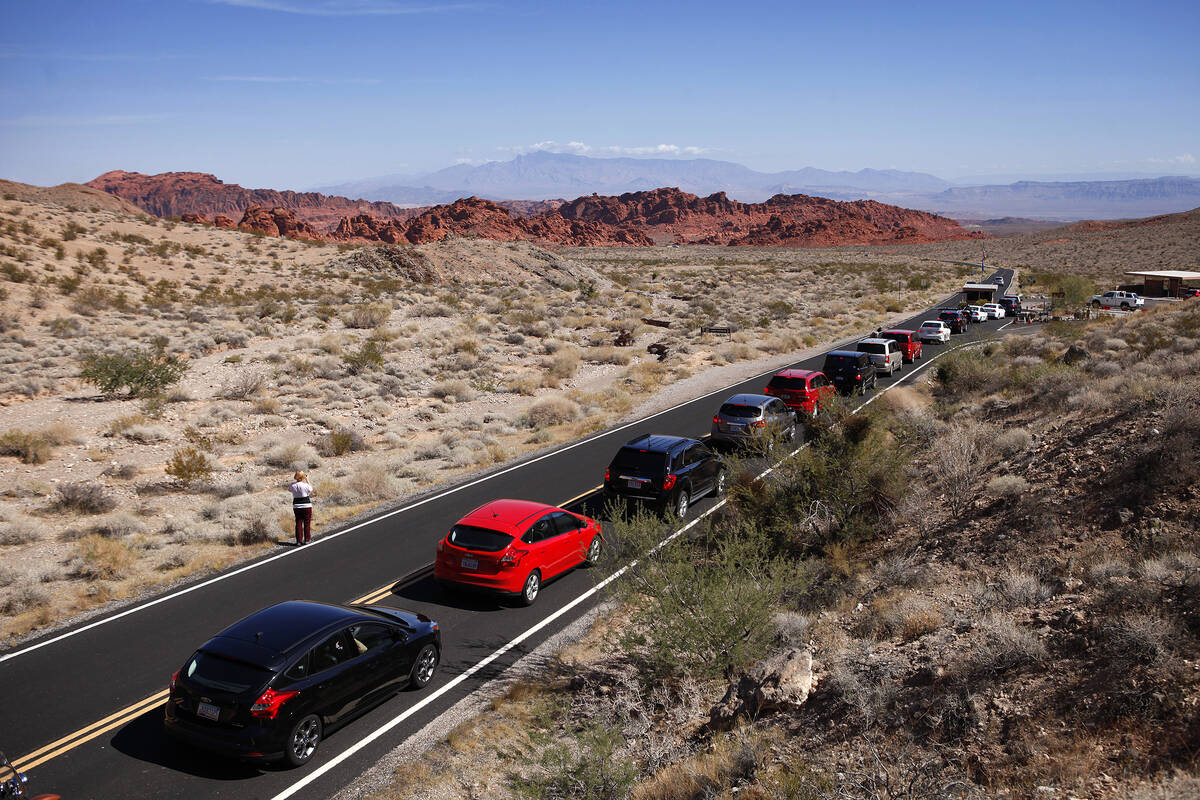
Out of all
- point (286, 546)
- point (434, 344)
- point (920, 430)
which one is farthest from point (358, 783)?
point (434, 344)

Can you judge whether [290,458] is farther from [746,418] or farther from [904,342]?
[904,342]

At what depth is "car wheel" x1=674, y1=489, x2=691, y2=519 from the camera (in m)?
15.3

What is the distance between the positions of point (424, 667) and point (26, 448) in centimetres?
1641

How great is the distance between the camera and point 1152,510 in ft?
35.3

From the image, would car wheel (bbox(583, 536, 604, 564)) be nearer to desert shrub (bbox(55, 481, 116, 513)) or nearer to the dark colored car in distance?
desert shrub (bbox(55, 481, 116, 513))

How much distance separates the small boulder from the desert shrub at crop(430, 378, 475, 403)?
71.2 feet

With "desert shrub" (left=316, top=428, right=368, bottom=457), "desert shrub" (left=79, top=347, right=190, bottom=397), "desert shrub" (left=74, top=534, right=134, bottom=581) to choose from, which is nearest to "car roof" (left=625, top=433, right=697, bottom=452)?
"desert shrub" (left=74, top=534, right=134, bottom=581)

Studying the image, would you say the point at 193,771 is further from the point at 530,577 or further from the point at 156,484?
the point at 156,484

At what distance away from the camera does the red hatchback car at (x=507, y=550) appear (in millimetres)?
11555

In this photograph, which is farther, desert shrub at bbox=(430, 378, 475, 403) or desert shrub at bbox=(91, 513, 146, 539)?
desert shrub at bbox=(430, 378, 475, 403)

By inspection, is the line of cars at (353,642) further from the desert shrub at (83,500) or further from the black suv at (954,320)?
the black suv at (954,320)

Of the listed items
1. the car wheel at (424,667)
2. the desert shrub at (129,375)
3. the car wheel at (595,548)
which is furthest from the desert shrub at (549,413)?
the car wheel at (424,667)

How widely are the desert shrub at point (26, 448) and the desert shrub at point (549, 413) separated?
44.6 ft

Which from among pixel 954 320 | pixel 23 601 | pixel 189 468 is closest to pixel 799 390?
pixel 189 468
